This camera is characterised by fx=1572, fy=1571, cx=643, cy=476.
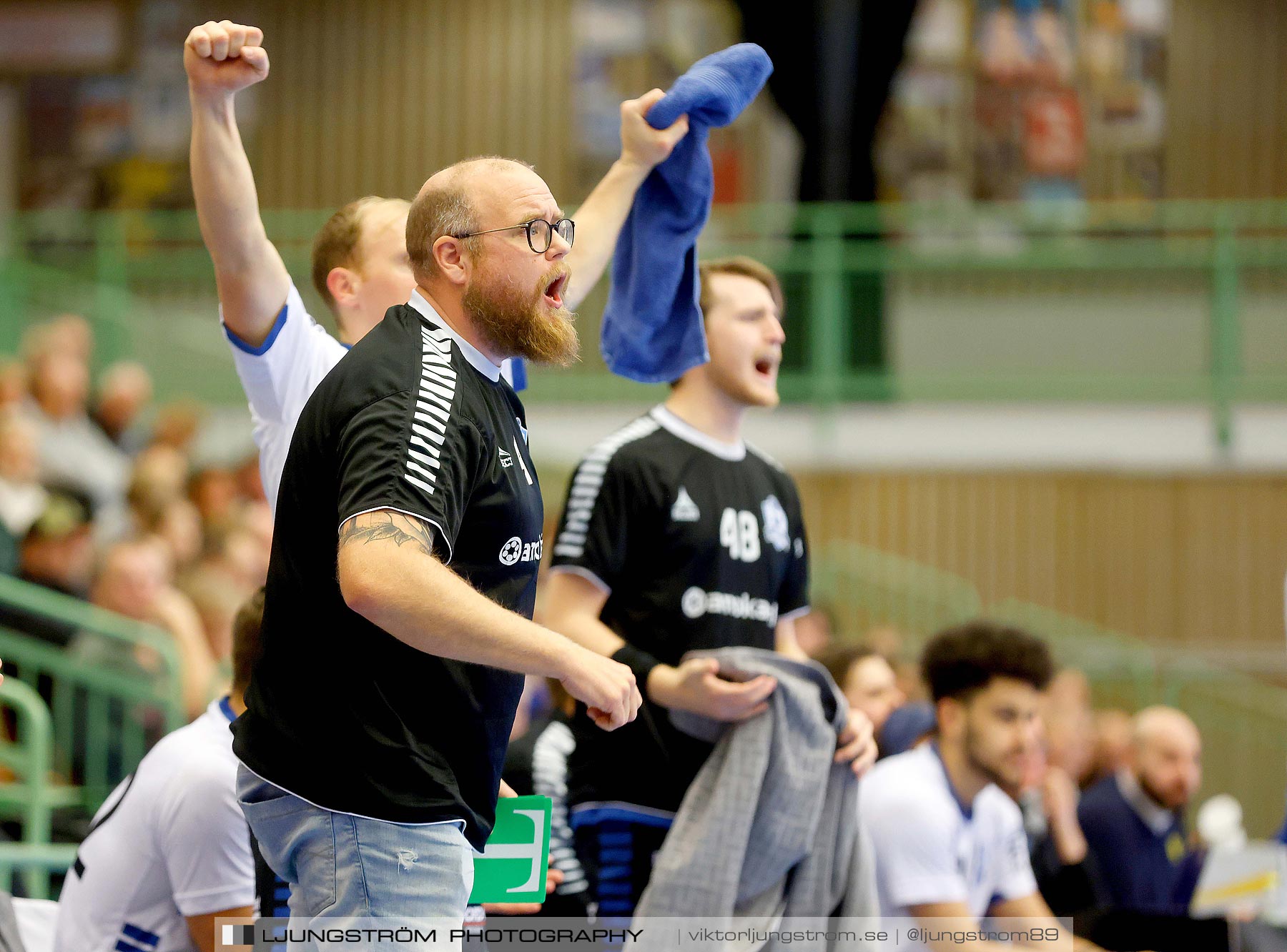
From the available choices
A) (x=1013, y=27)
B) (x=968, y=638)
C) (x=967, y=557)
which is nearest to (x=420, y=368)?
(x=968, y=638)

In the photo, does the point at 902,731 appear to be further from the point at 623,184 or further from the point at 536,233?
the point at 536,233

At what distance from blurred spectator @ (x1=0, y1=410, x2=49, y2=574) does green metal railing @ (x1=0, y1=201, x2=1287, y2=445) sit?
269cm

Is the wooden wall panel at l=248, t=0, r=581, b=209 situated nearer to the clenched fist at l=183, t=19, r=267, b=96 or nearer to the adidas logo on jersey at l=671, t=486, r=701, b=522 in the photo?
the adidas logo on jersey at l=671, t=486, r=701, b=522

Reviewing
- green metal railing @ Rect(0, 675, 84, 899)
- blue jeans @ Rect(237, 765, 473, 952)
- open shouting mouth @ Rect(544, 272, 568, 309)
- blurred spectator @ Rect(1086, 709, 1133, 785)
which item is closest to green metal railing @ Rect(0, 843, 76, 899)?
green metal railing @ Rect(0, 675, 84, 899)

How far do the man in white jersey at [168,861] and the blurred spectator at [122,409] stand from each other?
5.78m

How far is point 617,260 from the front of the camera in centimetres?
347

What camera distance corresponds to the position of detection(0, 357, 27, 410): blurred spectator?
7316mm

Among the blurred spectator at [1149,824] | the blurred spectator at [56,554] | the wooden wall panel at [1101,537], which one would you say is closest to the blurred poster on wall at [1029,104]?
the wooden wall panel at [1101,537]

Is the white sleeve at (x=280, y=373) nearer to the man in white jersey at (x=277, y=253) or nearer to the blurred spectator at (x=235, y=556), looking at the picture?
the man in white jersey at (x=277, y=253)

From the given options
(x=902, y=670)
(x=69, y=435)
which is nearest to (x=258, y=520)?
(x=69, y=435)

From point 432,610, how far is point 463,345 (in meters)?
0.49

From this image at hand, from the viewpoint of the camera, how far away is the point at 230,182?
2.68 meters

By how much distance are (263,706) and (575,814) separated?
126 cm

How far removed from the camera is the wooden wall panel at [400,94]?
12.3m
